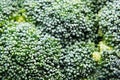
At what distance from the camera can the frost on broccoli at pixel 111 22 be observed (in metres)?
4.63

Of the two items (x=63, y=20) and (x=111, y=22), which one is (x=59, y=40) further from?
(x=111, y=22)

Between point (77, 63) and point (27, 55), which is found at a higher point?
point (27, 55)

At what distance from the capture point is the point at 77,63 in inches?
182

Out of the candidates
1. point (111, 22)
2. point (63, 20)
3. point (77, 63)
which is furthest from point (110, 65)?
point (63, 20)

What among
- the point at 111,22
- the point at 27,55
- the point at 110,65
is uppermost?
the point at 111,22

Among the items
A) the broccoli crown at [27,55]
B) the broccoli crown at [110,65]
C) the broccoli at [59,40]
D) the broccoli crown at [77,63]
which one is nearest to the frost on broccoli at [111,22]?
the broccoli at [59,40]

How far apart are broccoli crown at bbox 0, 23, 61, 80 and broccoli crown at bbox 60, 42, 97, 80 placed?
0.12 metres

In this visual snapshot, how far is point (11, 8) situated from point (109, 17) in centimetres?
146

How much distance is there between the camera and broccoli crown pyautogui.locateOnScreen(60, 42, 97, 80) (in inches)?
182

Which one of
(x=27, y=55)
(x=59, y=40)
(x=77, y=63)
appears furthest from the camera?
(x=59, y=40)

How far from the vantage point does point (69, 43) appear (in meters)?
4.80

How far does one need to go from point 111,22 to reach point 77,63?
30.4 inches

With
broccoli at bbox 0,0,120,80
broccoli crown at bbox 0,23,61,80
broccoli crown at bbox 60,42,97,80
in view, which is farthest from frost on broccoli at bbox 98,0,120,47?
broccoli crown at bbox 0,23,61,80

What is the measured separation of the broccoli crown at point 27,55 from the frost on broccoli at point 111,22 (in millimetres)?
721
